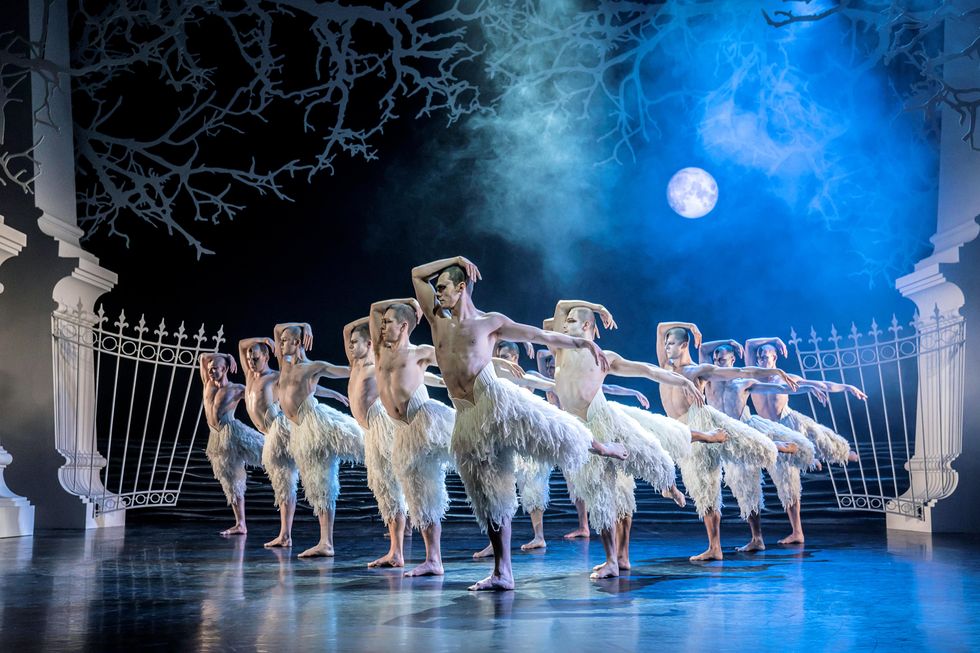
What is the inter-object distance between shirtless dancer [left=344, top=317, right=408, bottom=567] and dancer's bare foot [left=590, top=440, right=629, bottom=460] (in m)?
1.36

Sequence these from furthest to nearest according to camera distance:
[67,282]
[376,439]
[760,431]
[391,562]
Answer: [67,282] → [760,431] → [376,439] → [391,562]

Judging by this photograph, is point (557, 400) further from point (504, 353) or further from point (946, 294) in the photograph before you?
point (946, 294)

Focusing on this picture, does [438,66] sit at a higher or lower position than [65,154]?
higher

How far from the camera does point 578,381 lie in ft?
16.8

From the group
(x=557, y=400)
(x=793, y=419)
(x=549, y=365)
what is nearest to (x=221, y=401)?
(x=549, y=365)

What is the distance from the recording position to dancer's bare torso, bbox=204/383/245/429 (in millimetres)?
8148

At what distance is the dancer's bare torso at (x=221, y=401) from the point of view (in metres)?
8.15

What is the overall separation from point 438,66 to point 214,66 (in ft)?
8.54

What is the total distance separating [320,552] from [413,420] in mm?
1444

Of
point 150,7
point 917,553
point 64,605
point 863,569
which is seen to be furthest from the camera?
point 150,7

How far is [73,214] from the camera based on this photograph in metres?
9.34

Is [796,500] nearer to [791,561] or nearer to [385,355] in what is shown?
[791,561]

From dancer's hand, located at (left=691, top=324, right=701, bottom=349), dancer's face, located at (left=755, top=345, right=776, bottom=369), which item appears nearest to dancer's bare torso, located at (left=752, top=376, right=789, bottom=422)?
dancer's face, located at (left=755, top=345, right=776, bottom=369)

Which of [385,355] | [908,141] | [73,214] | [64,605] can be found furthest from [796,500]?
[73,214]
